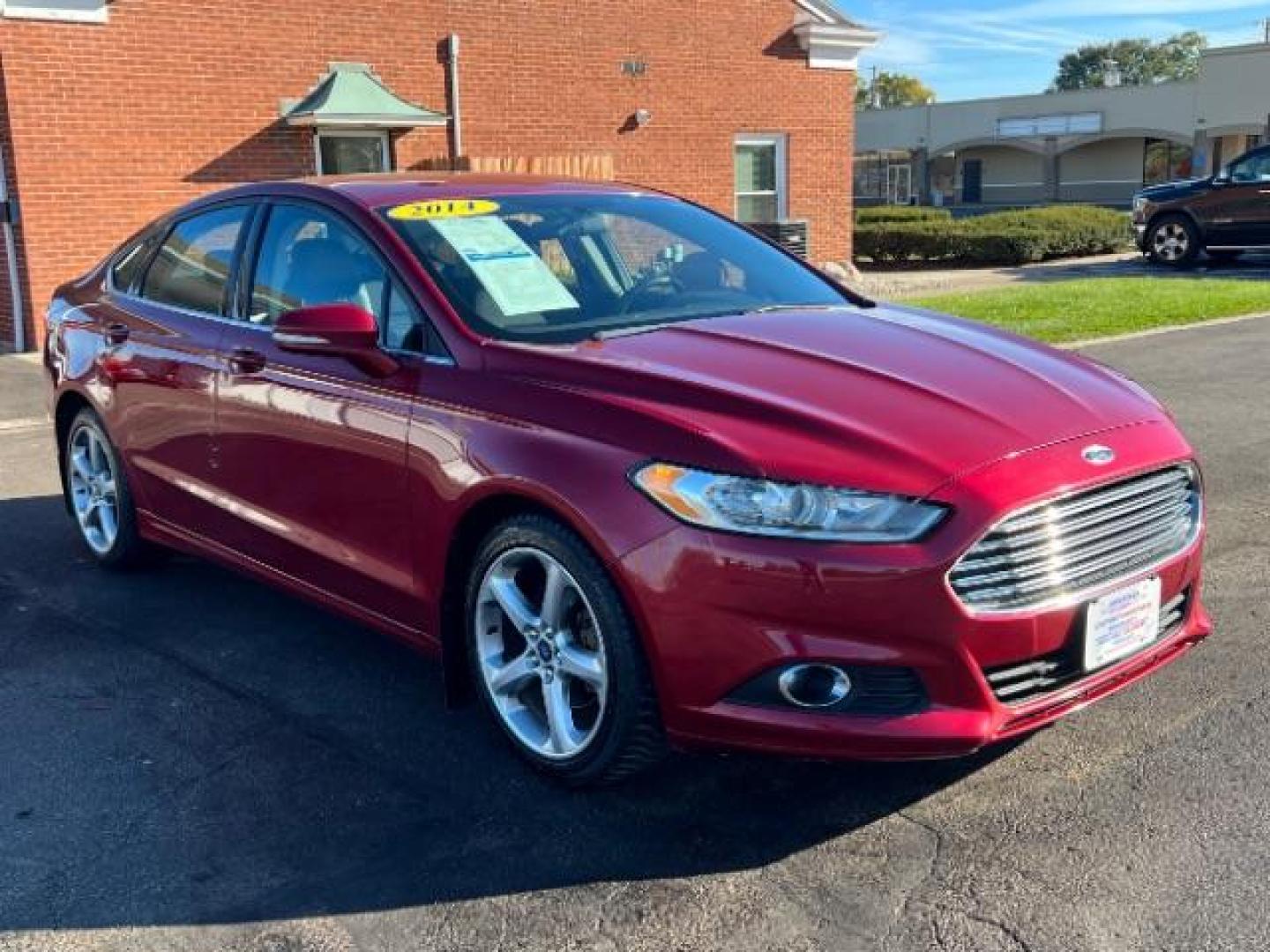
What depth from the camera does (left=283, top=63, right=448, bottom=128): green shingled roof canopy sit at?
13.6 metres

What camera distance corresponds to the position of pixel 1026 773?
12.1ft

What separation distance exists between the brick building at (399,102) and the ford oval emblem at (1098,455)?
37.6 feet

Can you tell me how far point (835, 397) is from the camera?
3449mm

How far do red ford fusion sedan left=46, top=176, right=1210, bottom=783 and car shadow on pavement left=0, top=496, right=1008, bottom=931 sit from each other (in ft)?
0.73

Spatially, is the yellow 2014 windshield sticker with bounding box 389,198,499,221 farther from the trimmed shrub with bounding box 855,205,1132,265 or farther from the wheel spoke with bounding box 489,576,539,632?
the trimmed shrub with bounding box 855,205,1132,265

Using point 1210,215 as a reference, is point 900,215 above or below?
below

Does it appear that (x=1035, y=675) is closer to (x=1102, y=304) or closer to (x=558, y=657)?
(x=558, y=657)

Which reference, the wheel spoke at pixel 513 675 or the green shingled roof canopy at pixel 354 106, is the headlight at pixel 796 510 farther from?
the green shingled roof canopy at pixel 354 106

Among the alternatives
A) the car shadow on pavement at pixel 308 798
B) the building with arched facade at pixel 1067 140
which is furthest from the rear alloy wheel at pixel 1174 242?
the building with arched facade at pixel 1067 140

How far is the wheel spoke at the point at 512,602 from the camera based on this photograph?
3.66 metres

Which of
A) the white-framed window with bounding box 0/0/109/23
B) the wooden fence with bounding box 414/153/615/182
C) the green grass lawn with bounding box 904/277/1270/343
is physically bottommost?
the green grass lawn with bounding box 904/277/1270/343

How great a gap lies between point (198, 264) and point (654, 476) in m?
2.72

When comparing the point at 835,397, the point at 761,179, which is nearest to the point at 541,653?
the point at 835,397

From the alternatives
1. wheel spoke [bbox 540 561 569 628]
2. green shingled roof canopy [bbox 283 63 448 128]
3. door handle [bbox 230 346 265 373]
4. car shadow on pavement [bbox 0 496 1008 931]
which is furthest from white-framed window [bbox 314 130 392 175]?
wheel spoke [bbox 540 561 569 628]
